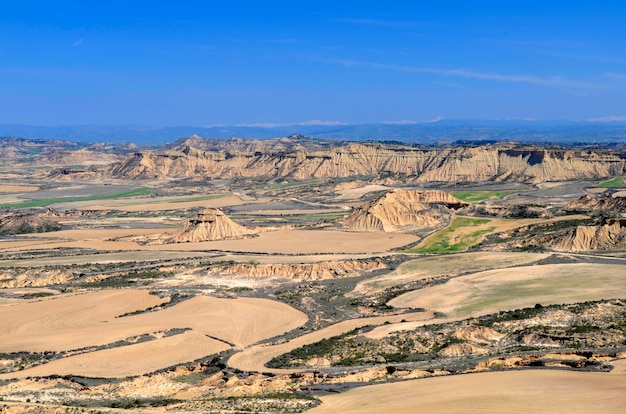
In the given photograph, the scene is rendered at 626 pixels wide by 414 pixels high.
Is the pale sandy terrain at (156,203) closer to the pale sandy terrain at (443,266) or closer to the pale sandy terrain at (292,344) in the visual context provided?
the pale sandy terrain at (443,266)

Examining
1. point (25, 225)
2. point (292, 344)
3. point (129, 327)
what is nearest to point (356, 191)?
Result: point (25, 225)

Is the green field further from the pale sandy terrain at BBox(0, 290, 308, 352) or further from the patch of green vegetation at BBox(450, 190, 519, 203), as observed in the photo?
the pale sandy terrain at BBox(0, 290, 308, 352)

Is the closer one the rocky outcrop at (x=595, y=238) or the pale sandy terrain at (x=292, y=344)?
the pale sandy terrain at (x=292, y=344)

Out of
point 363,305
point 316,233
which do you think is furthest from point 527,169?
point 363,305

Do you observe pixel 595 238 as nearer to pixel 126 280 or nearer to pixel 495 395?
pixel 126 280

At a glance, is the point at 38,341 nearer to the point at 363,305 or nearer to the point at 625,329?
the point at 363,305

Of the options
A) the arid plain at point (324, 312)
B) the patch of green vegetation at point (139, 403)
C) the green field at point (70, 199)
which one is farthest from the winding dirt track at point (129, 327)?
the green field at point (70, 199)

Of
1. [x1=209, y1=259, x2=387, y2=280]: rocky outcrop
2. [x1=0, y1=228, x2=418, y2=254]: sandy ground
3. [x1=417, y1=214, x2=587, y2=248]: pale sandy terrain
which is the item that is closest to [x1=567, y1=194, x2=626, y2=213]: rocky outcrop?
[x1=417, y1=214, x2=587, y2=248]: pale sandy terrain
